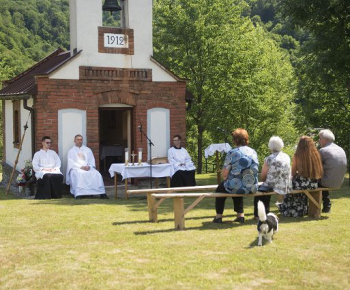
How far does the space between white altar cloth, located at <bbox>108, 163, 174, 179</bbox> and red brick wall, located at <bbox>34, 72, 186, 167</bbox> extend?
4.12ft

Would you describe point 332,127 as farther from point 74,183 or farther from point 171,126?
point 74,183

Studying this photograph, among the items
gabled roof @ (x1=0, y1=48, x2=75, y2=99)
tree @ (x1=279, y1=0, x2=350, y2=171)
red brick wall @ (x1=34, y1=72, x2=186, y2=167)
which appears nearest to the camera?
red brick wall @ (x1=34, y1=72, x2=186, y2=167)

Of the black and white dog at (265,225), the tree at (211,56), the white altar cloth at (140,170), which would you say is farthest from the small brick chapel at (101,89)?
the black and white dog at (265,225)

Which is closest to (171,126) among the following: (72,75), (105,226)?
(72,75)

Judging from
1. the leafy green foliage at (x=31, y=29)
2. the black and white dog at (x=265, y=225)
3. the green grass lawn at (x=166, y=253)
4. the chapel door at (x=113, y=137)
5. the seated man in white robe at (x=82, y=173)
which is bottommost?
the green grass lawn at (x=166, y=253)

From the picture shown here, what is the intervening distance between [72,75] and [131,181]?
11.4 ft

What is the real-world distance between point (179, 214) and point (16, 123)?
1088 centimetres

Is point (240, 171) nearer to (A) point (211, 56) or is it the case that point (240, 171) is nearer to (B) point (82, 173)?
(B) point (82, 173)

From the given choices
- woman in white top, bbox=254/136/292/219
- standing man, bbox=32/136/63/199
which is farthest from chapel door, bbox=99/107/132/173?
woman in white top, bbox=254/136/292/219

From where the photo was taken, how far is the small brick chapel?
15.2 meters

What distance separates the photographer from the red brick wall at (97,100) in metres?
15.1

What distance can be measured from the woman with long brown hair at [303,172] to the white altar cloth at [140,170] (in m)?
5.13

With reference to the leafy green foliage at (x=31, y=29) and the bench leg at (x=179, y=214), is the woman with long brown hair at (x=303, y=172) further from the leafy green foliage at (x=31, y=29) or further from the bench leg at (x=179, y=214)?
the leafy green foliage at (x=31, y=29)

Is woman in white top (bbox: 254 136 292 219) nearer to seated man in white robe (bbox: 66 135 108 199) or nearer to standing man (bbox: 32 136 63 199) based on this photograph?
seated man in white robe (bbox: 66 135 108 199)
